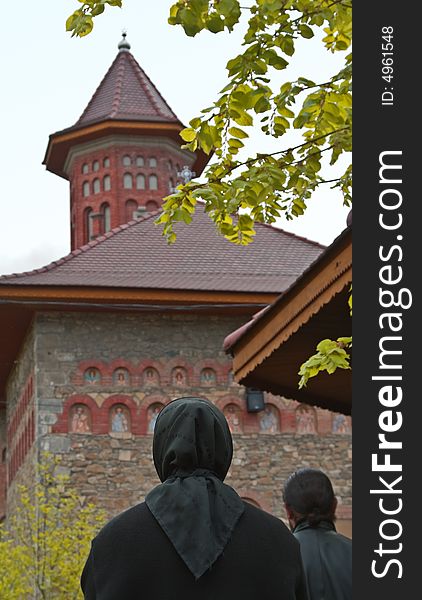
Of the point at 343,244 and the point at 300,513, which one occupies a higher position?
the point at 343,244

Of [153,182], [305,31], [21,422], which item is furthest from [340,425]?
[305,31]

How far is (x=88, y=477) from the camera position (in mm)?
23062

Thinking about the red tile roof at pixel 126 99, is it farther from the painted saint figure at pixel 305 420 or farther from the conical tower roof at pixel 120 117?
the painted saint figure at pixel 305 420

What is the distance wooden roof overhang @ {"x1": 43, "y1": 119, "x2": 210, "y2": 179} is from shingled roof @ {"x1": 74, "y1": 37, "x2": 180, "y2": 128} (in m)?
0.16

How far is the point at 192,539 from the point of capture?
147 inches

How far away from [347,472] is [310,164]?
16042 mm

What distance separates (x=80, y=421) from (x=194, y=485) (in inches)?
781

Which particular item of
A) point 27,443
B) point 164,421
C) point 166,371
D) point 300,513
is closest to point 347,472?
point 166,371

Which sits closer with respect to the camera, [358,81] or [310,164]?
[358,81]

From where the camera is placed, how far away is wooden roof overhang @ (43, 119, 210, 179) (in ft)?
105

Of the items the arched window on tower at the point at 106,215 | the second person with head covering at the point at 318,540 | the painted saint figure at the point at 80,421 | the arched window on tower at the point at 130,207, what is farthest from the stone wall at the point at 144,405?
the second person with head covering at the point at 318,540

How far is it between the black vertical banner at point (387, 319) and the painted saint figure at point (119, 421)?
18.7 meters

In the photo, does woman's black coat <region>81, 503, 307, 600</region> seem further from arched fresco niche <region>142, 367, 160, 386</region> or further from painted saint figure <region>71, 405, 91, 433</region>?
arched fresco niche <region>142, 367, 160, 386</region>

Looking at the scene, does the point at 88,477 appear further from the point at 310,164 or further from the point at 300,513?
the point at 300,513
